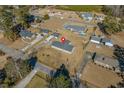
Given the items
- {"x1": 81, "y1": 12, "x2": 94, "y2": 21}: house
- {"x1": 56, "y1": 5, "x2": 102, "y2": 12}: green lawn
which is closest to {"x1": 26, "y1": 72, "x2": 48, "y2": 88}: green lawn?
{"x1": 81, "y1": 12, "x2": 94, "y2": 21}: house

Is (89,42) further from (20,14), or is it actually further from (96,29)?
(20,14)

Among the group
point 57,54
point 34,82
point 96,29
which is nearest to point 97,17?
point 96,29

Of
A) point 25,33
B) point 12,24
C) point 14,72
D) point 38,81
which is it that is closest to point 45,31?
point 25,33

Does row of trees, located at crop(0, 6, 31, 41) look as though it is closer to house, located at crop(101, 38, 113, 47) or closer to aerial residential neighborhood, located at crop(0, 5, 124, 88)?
aerial residential neighborhood, located at crop(0, 5, 124, 88)

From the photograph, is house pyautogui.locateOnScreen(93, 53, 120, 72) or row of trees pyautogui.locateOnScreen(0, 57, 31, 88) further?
house pyautogui.locateOnScreen(93, 53, 120, 72)

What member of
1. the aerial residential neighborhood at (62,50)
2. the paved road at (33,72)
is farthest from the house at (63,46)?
the paved road at (33,72)

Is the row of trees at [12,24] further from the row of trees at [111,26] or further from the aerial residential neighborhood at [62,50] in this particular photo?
the row of trees at [111,26]

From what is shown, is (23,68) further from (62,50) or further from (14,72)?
(62,50)
